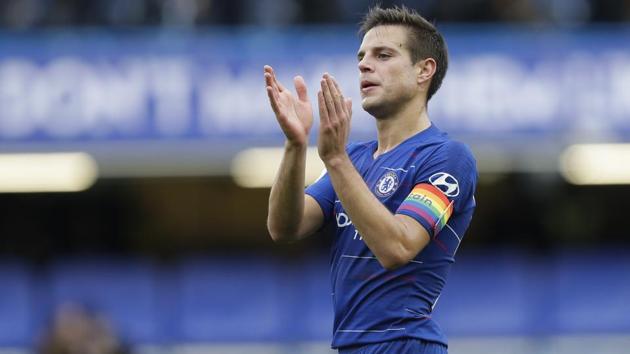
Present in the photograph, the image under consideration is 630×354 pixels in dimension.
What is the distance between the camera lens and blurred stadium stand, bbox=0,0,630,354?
14.0 m

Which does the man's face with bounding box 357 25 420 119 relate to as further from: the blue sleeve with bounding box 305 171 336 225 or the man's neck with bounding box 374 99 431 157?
the blue sleeve with bounding box 305 171 336 225

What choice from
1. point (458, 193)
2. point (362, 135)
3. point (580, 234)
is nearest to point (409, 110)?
point (458, 193)

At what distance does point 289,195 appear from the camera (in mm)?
5105

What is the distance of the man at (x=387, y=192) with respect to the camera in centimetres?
470

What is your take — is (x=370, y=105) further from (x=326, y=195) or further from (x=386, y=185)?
(x=326, y=195)

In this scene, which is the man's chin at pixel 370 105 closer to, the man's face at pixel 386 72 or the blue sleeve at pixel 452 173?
the man's face at pixel 386 72

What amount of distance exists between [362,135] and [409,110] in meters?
8.41

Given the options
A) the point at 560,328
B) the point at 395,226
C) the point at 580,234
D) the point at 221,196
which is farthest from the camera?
the point at 221,196

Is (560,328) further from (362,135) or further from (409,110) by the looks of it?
(409,110)

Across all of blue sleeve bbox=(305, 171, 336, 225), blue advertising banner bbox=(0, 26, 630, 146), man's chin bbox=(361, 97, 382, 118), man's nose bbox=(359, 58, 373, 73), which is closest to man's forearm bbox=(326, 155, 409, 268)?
man's chin bbox=(361, 97, 382, 118)

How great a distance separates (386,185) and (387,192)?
0.04m

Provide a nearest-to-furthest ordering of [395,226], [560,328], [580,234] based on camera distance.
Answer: [395,226], [560,328], [580,234]

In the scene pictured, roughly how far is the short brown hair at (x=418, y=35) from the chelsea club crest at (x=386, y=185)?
17.4 inches

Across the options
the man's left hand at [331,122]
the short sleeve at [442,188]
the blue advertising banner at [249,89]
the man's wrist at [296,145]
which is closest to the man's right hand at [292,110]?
the man's wrist at [296,145]
